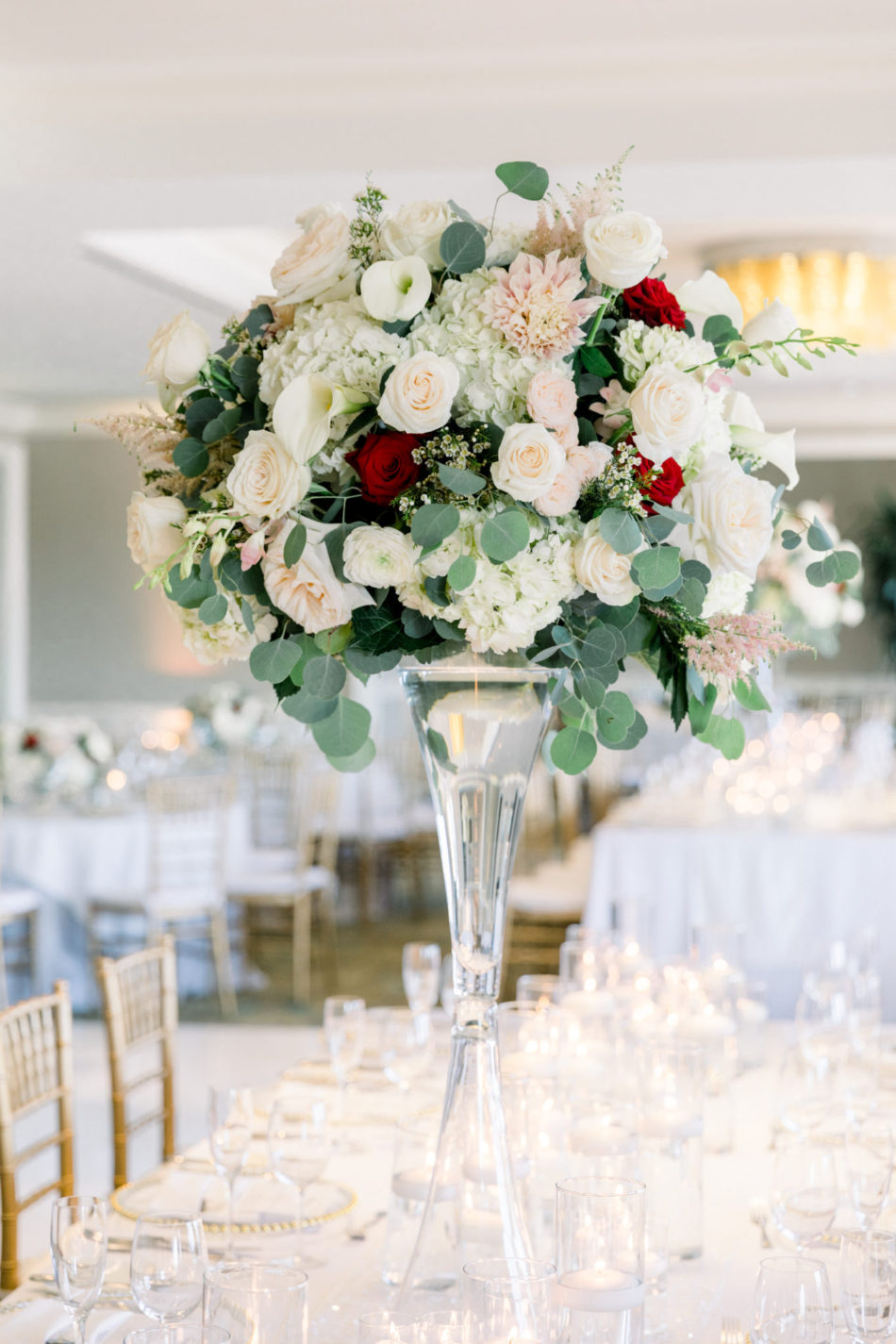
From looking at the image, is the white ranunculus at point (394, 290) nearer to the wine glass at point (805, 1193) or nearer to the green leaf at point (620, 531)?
the green leaf at point (620, 531)

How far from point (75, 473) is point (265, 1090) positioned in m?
10.1

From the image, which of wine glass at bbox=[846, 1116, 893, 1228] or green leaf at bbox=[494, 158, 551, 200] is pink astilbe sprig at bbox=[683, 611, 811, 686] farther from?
wine glass at bbox=[846, 1116, 893, 1228]

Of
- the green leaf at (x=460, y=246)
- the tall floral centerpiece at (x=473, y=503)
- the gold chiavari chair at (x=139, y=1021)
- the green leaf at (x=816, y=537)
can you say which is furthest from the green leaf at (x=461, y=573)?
the gold chiavari chair at (x=139, y=1021)

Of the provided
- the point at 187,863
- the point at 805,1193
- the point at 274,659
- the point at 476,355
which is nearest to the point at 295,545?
the point at 274,659

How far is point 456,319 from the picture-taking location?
1512 mm

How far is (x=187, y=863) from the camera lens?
639 cm

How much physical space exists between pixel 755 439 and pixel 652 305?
21cm

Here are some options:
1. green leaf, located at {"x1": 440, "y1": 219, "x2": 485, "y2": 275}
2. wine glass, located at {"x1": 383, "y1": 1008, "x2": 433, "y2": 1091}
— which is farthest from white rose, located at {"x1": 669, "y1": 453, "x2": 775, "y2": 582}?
wine glass, located at {"x1": 383, "y1": 1008, "x2": 433, "y2": 1091}

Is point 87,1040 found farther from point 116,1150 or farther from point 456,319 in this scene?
point 456,319

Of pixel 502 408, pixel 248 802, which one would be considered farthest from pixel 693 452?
pixel 248 802

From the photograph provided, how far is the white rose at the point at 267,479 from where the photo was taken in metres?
1.46

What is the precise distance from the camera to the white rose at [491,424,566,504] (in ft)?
4.66

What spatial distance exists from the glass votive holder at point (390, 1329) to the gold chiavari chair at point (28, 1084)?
1.25 metres

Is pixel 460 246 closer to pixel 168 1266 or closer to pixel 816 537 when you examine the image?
pixel 816 537
